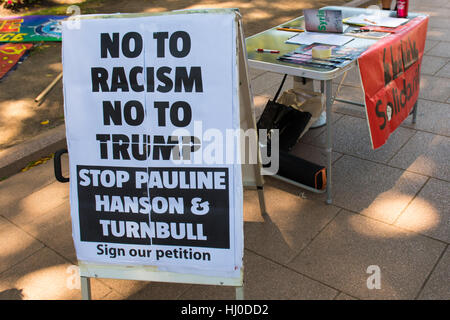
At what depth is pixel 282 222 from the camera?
3293mm

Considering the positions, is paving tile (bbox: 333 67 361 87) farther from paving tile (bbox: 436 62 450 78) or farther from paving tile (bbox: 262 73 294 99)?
paving tile (bbox: 436 62 450 78)

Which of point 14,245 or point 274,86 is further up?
point 274,86

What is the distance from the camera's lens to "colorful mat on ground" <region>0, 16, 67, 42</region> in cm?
753

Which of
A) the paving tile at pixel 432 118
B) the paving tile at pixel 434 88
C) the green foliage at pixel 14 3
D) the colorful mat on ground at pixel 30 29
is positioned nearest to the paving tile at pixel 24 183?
the paving tile at pixel 432 118

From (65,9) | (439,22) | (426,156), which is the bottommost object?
(426,156)

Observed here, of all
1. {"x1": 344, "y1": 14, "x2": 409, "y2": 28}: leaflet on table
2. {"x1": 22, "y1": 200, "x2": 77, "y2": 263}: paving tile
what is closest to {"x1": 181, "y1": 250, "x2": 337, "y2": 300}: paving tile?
{"x1": 22, "y1": 200, "x2": 77, "y2": 263}: paving tile

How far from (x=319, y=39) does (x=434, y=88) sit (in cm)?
221

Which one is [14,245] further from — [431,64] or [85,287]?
[431,64]

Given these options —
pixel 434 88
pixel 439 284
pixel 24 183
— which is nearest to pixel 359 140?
pixel 434 88

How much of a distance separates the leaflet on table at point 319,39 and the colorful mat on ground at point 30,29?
16.3 ft

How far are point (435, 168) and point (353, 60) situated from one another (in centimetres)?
127

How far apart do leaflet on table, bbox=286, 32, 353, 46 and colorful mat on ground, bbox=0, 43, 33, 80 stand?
4173 millimetres

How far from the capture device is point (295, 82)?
14.6 feet

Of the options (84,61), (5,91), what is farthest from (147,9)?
(84,61)
